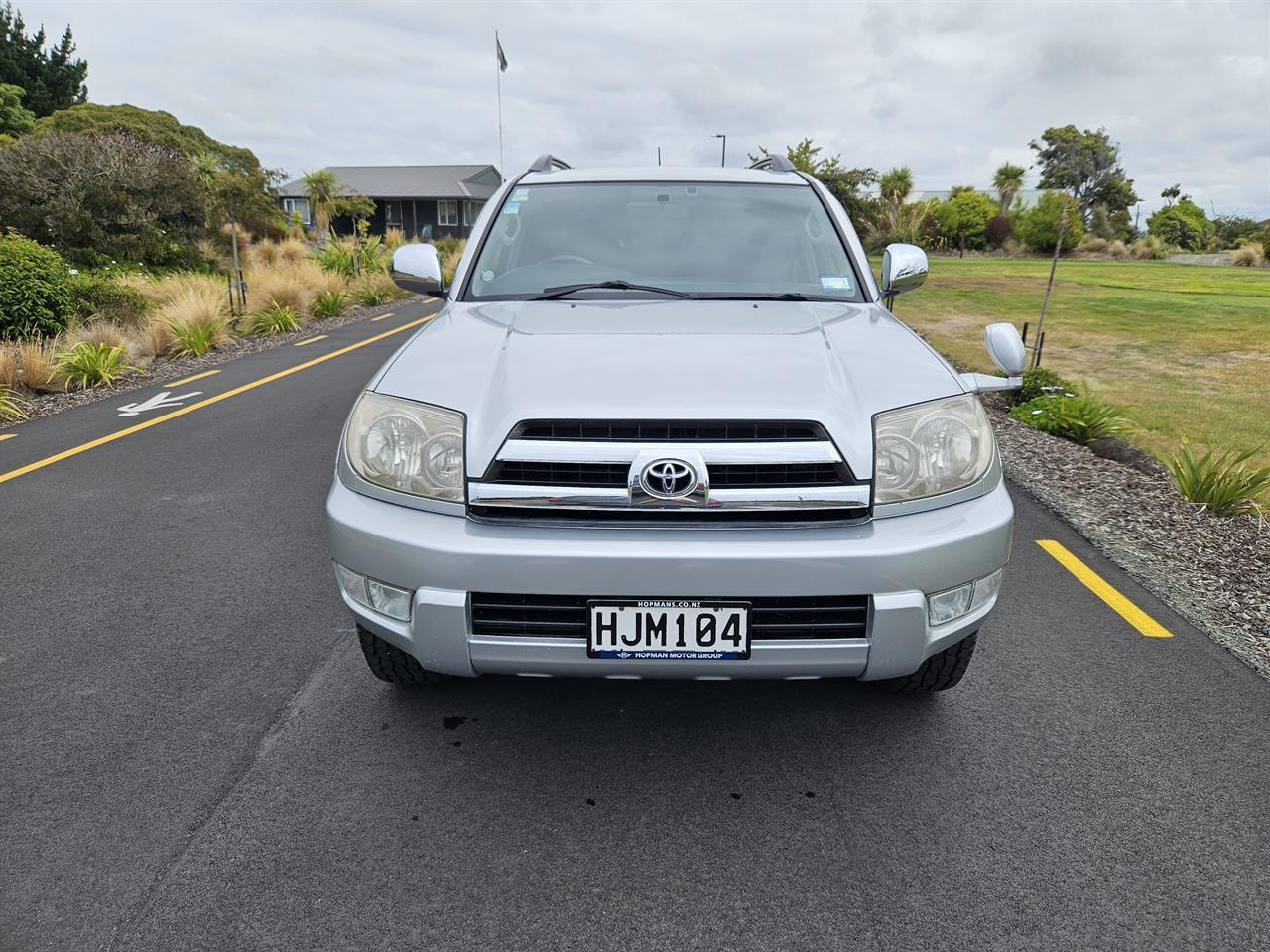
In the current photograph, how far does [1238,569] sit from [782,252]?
2.79 meters

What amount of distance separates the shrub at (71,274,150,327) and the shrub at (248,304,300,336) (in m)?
1.83

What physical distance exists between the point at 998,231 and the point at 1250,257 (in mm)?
11957

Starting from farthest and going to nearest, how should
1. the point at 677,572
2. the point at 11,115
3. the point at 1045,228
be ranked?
the point at 1045,228
the point at 11,115
the point at 677,572

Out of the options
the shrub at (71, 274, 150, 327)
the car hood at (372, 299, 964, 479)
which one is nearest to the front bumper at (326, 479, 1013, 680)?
the car hood at (372, 299, 964, 479)

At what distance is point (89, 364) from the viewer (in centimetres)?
979

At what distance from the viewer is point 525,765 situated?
2.80 metres

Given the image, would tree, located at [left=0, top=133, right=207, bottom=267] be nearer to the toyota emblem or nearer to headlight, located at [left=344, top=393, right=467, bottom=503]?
headlight, located at [left=344, top=393, right=467, bottom=503]

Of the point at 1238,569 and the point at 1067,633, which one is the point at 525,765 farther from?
the point at 1238,569

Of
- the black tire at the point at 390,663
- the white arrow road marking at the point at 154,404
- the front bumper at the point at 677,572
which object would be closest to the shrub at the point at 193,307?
the white arrow road marking at the point at 154,404

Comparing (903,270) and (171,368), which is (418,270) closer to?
(903,270)

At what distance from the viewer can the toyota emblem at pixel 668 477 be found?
2.37 m

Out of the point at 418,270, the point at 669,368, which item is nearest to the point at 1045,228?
the point at 418,270

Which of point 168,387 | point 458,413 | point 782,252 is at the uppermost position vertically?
point 782,252

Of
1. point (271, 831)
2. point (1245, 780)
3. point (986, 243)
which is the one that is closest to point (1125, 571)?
point (1245, 780)
